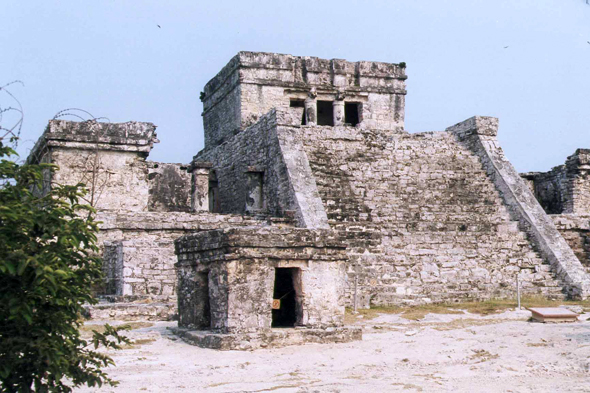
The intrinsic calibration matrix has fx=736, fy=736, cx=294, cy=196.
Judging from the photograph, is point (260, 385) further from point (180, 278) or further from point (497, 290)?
point (497, 290)

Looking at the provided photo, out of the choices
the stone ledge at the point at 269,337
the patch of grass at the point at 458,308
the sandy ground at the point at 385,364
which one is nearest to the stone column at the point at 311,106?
the patch of grass at the point at 458,308

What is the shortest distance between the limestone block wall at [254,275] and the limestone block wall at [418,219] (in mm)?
3780

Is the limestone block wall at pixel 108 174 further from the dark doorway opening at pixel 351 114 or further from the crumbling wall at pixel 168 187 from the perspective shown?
the dark doorway opening at pixel 351 114

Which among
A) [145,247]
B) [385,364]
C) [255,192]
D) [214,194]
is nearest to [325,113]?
[214,194]

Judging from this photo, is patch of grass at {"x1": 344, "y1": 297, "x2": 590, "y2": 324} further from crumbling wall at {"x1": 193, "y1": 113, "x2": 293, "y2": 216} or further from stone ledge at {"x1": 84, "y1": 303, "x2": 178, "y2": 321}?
crumbling wall at {"x1": 193, "y1": 113, "x2": 293, "y2": 216}

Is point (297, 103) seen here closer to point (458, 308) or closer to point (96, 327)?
point (458, 308)

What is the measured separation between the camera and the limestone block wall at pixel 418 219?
1398 cm

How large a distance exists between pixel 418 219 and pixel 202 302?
715 centimetres

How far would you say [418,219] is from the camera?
15.6 m

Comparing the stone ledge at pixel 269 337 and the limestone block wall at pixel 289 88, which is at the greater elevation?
the limestone block wall at pixel 289 88

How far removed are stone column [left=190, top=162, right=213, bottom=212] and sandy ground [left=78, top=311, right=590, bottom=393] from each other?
7.50 metres

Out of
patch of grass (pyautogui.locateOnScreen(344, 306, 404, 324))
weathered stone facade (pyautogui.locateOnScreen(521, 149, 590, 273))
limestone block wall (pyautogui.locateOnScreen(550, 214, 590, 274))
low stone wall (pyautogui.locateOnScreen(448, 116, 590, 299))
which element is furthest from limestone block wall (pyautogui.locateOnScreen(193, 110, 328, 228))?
weathered stone facade (pyautogui.locateOnScreen(521, 149, 590, 273))

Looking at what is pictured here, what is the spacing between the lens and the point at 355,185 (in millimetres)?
16125

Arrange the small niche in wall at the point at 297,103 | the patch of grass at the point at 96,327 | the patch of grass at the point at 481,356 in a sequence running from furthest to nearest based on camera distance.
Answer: the small niche in wall at the point at 297,103 < the patch of grass at the point at 96,327 < the patch of grass at the point at 481,356
